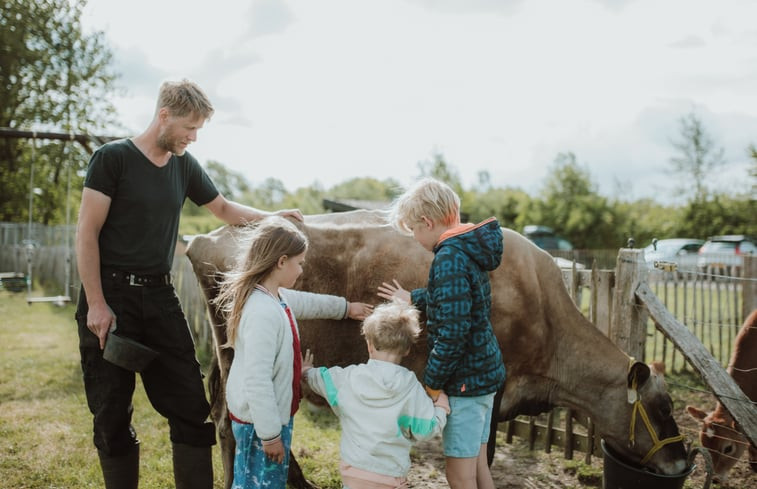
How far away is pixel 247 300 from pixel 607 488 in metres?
2.89

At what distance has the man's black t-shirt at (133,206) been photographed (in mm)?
3141

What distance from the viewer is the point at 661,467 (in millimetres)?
3994

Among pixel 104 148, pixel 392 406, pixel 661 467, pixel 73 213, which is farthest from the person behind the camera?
pixel 73 213

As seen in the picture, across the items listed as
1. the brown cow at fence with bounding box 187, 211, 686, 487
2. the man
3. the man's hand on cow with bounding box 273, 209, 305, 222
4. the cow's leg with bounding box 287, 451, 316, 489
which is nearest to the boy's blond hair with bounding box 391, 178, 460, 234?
the brown cow at fence with bounding box 187, 211, 686, 487

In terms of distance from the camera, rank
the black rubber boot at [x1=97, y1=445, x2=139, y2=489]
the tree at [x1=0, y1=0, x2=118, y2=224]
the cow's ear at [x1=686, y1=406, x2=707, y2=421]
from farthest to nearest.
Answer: the tree at [x1=0, y1=0, x2=118, y2=224] → the cow's ear at [x1=686, y1=406, x2=707, y2=421] → the black rubber boot at [x1=97, y1=445, x2=139, y2=489]

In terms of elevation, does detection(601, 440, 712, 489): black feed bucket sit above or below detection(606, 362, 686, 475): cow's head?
below

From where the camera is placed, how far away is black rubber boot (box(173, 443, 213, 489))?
11.3 ft

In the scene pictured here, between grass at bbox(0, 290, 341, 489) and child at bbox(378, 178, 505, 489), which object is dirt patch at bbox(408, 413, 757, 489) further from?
child at bbox(378, 178, 505, 489)

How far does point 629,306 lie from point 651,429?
3.48ft

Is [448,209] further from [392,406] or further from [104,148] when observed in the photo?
[104,148]

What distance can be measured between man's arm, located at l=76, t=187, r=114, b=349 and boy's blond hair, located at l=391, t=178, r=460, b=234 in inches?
63.8

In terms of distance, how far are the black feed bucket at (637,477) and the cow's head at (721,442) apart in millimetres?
1241

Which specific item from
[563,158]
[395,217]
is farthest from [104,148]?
[563,158]

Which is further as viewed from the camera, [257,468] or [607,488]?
[607,488]
